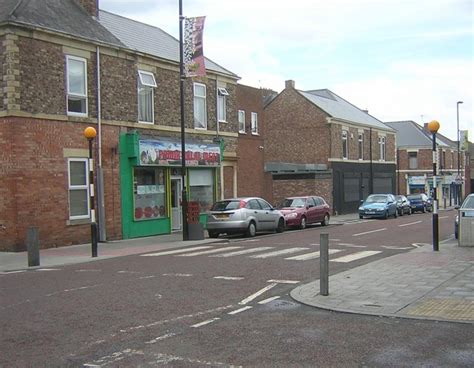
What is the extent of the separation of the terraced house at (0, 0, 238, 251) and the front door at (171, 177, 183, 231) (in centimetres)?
5

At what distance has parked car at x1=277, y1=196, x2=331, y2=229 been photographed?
26808 mm

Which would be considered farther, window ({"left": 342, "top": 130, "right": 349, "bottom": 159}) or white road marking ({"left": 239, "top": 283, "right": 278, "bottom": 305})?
window ({"left": 342, "top": 130, "right": 349, "bottom": 159})

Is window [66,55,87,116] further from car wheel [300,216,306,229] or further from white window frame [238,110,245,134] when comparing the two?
white window frame [238,110,245,134]

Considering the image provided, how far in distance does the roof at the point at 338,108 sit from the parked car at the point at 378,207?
28.9ft

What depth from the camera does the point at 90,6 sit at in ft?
77.1

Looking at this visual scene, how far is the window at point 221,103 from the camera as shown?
28328 mm

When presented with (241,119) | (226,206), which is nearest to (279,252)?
(226,206)

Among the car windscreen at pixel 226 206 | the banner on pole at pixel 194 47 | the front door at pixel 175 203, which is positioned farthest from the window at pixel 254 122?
the banner on pole at pixel 194 47

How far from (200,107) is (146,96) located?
12.8ft

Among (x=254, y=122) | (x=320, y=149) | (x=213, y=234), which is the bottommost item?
(x=213, y=234)

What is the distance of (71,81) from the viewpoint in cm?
→ 2025

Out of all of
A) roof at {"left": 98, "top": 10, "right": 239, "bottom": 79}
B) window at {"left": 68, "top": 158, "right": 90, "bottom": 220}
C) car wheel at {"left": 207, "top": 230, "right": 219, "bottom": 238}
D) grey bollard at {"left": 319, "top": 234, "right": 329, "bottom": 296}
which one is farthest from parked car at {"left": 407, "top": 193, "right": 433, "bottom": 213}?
grey bollard at {"left": 319, "top": 234, "right": 329, "bottom": 296}

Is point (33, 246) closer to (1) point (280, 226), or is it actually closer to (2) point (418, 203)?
(1) point (280, 226)

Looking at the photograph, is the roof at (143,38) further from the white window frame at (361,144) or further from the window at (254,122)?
the white window frame at (361,144)
